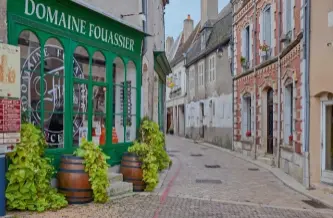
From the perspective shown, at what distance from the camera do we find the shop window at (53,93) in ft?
23.0

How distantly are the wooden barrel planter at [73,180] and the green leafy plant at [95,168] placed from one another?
0.10m

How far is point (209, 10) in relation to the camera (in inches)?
1111

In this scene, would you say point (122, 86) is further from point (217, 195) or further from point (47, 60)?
point (217, 195)

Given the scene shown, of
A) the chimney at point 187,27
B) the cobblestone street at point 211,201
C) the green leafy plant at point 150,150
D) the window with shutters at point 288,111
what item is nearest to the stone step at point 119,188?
the cobblestone street at point 211,201

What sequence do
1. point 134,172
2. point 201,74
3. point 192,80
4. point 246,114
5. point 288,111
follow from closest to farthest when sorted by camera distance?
point 134,172 < point 288,111 < point 246,114 < point 201,74 < point 192,80

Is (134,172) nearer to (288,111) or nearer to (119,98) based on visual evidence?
(119,98)

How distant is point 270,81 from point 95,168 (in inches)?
359

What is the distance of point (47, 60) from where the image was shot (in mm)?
7055

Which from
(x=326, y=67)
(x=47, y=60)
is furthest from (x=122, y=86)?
(x=326, y=67)

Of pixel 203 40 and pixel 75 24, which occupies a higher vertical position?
pixel 203 40

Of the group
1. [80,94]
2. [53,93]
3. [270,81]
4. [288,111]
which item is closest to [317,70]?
[288,111]

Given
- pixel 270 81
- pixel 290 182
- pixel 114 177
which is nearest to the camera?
pixel 114 177

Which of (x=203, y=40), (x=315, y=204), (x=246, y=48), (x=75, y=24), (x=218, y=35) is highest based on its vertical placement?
(x=203, y=40)

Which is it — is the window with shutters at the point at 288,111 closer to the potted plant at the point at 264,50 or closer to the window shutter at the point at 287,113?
the window shutter at the point at 287,113
